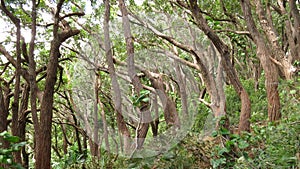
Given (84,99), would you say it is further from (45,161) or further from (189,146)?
(189,146)

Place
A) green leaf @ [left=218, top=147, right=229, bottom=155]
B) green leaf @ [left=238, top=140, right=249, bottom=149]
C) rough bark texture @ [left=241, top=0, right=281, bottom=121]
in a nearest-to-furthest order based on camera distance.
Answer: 1. green leaf @ [left=238, top=140, right=249, bottom=149]
2. green leaf @ [left=218, top=147, right=229, bottom=155]
3. rough bark texture @ [left=241, top=0, right=281, bottom=121]

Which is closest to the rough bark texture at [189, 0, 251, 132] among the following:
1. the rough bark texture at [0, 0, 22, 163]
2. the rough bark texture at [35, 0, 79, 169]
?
the rough bark texture at [35, 0, 79, 169]

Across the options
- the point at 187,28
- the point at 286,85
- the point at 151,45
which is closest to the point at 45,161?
the point at 286,85

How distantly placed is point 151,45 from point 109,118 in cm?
334

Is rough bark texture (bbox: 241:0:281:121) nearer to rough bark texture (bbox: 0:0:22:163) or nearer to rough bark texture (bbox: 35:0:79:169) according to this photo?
rough bark texture (bbox: 35:0:79:169)

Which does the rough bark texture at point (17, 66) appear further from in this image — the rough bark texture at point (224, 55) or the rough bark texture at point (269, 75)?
the rough bark texture at point (269, 75)

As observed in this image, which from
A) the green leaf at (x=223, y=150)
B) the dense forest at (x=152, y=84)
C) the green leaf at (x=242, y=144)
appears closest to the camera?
the green leaf at (x=242, y=144)

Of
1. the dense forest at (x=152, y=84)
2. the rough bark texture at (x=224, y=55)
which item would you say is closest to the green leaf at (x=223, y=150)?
the dense forest at (x=152, y=84)

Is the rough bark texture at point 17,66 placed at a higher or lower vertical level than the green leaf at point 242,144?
higher

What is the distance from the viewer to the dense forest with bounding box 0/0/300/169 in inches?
169

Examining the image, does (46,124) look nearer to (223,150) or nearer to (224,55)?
(223,150)

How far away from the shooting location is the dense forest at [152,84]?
430 cm

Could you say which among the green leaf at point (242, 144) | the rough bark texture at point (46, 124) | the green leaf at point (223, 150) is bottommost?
the green leaf at point (223, 150)

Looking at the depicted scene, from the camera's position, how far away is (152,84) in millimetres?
7438
